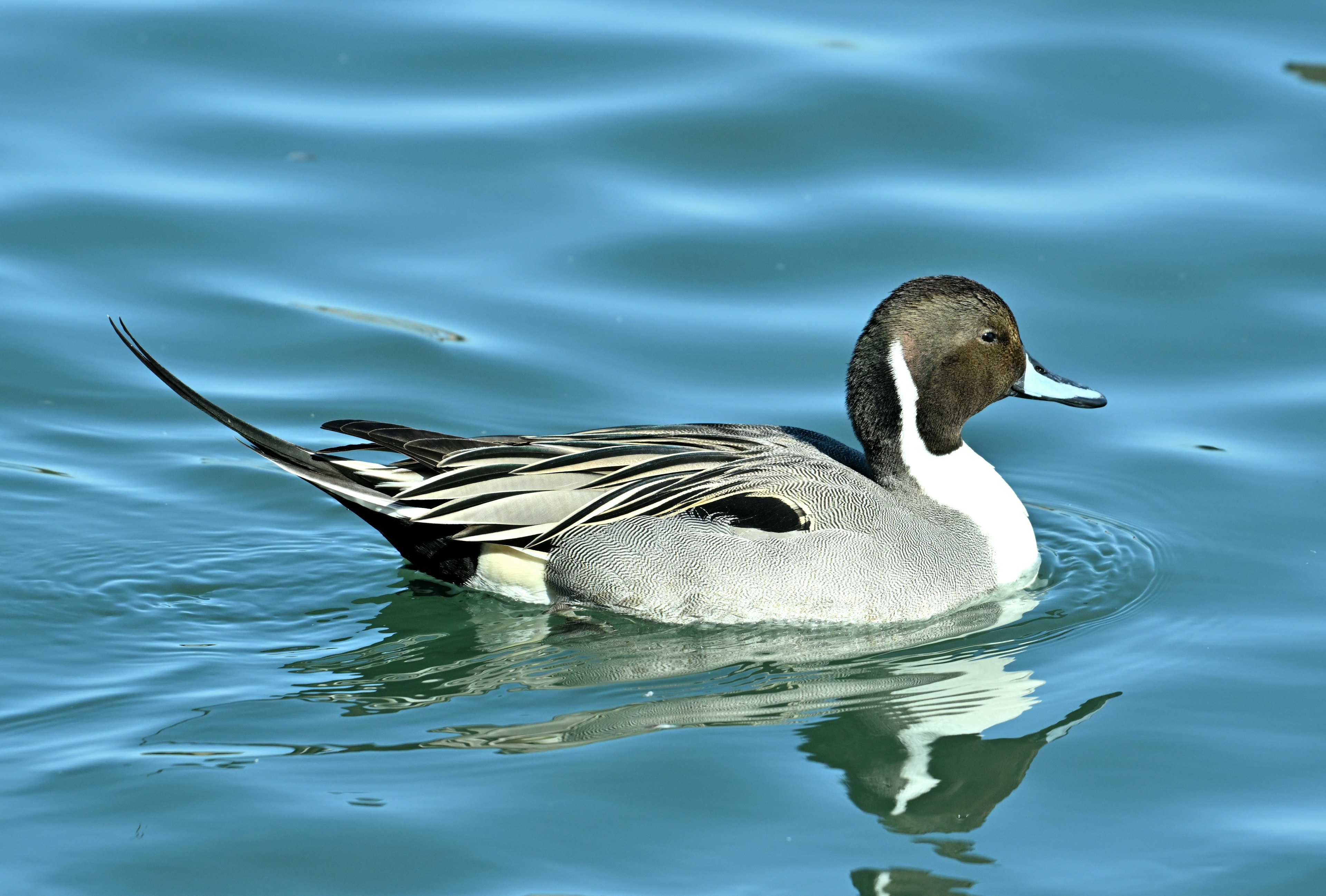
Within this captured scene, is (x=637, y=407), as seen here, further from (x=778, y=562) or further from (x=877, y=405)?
(x=778, y=562)

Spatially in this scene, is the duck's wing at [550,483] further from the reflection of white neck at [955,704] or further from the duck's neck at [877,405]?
the reflection of white neck at [955,704]

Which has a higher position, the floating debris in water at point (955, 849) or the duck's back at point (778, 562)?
the duck's back at point (778, 562)

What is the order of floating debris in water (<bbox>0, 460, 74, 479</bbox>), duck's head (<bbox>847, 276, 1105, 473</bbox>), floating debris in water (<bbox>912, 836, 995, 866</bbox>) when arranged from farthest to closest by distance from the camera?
floating debris in water (<bbox>0, 460, 74, 479</bbox>) → duck's head (<bbox>847, 276, 1105, 473</bbox>) → floating debris in water (<bbox>912, 836, 995, 866</bbox>)

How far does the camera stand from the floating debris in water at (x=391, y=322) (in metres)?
8.55

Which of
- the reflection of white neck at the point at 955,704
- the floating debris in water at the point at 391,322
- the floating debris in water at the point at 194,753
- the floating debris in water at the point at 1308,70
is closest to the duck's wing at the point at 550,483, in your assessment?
the reflection of white neck at the point at 955,704

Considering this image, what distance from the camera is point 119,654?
5.88 m

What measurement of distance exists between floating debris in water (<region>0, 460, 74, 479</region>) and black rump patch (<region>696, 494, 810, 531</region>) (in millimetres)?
2818

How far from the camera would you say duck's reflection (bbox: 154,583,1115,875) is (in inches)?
206

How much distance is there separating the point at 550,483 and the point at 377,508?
2.07ft

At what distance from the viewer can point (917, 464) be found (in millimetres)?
6613

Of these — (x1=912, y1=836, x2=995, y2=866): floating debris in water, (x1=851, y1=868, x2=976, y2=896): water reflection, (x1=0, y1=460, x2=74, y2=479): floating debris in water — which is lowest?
(x1=851, y1=868, x2=976, y2=896): water reflection

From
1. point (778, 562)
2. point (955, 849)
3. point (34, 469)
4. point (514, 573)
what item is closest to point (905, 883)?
point (955, 849)

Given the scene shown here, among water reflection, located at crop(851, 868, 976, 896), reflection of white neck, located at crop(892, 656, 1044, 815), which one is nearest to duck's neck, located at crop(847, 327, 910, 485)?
reflection of white neck, located at crop(892, 656, 1044, 815)

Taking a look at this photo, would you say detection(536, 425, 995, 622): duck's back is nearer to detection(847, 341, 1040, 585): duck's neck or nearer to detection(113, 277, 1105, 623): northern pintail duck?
detection(113, 277, 1105, 623): northern pintail duck
